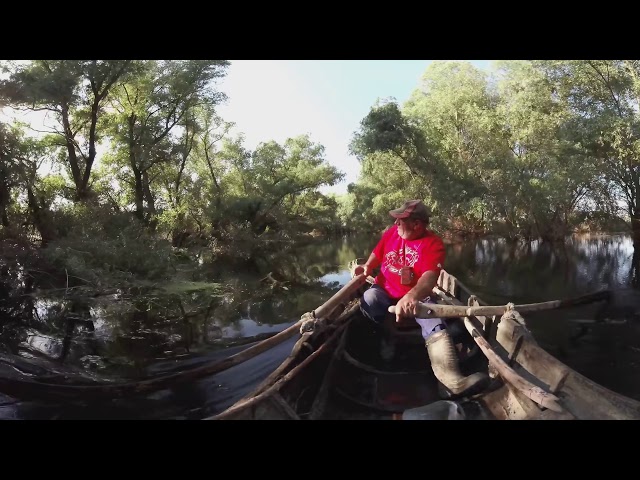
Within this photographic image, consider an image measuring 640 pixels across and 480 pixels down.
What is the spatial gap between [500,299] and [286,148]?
8.75m

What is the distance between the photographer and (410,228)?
2584 millimetres

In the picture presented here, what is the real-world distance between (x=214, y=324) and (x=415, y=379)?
3.48m

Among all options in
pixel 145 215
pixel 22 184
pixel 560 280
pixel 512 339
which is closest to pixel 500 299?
pixel 560 280

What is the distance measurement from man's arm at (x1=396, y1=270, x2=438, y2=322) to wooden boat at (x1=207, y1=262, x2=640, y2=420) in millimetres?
63

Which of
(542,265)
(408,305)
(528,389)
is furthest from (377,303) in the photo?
(542,265)

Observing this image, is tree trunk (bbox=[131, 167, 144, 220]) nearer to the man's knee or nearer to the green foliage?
the green foliage

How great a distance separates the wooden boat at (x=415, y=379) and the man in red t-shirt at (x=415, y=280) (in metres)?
0.10

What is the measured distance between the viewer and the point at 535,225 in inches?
442

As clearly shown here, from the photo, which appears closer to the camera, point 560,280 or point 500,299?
point 500,299

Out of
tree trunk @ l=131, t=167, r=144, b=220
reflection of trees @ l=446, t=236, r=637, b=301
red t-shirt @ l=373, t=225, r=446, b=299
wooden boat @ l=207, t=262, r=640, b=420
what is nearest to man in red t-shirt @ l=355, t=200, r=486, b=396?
red t-shirt @ l=373, t=225, r=446, b=299

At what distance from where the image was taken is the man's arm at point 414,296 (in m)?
2.29

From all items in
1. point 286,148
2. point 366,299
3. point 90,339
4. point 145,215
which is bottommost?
point 90,339
